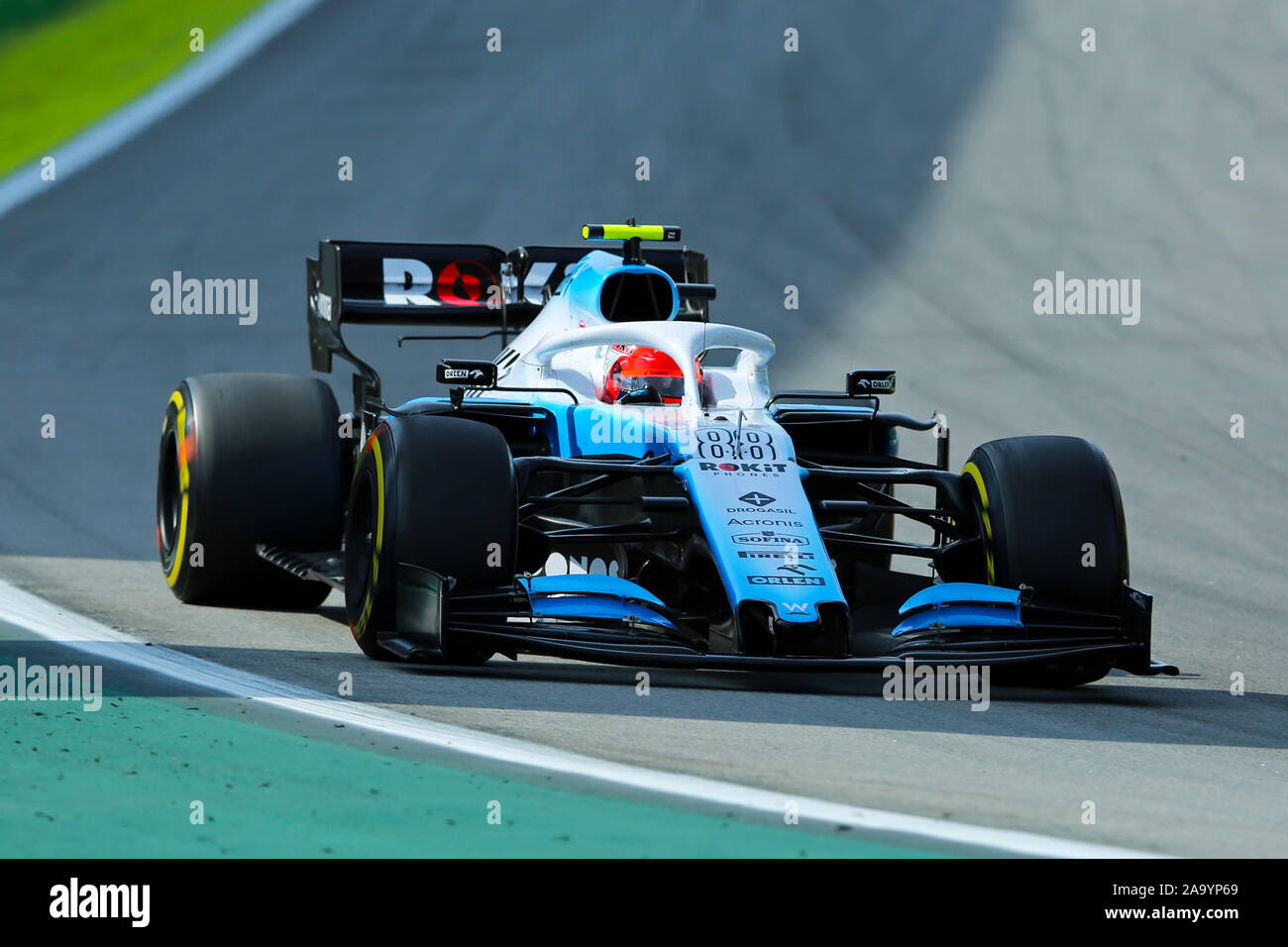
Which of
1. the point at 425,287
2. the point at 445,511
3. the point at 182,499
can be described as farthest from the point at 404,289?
the point at 445,511

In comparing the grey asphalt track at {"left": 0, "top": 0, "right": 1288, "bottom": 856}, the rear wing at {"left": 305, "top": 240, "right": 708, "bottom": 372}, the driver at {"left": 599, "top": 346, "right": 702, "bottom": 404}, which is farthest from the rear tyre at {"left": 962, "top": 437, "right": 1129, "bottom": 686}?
the rear wing at {"left": 305, "top": 240, "right": 708, "bottom": 372}

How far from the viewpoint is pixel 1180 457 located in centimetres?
1462

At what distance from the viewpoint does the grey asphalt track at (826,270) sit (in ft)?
21.5

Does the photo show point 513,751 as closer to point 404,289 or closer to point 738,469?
point 738,469

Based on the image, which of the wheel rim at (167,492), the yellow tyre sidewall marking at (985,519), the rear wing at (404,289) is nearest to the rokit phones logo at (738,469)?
the yellow tyre sidewall marking at (985,519)

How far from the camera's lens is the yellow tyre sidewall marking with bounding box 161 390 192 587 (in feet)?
30.9

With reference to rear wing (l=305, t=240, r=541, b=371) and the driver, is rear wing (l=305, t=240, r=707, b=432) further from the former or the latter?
the driver

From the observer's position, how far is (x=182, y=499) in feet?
31.2

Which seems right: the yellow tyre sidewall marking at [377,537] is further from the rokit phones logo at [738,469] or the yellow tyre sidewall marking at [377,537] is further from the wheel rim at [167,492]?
the wheel rim at [167,492]

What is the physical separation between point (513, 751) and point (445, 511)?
1.77 meters

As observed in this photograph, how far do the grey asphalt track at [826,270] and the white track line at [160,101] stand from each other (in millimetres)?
352

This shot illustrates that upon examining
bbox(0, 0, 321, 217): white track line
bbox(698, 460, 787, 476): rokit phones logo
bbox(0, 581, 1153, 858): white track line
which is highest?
bbox(0, 0, 321, 217): white track line

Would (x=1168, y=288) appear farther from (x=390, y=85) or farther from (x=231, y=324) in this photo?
(x=390, y=85)

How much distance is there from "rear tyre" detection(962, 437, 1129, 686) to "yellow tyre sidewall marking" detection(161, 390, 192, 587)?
12.7 ft
